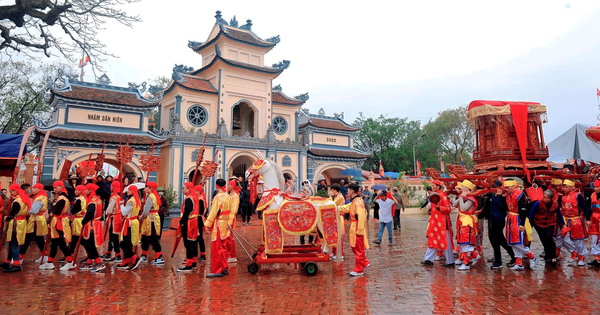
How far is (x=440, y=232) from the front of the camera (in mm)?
7199

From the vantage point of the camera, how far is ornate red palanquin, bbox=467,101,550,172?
915 centimetres

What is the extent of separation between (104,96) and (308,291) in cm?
1688

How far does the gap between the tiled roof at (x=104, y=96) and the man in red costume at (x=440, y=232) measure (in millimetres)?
15882

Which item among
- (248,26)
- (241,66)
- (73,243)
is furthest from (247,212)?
(248,26)

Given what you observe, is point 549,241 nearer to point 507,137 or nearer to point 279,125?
point 507,137

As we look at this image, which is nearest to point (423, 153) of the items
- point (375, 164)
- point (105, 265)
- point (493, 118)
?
point (375, 164)

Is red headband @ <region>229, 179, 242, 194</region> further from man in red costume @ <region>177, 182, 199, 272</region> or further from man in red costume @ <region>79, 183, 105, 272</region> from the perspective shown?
man in red costume @ <region>79, 183, 105, 272</region>

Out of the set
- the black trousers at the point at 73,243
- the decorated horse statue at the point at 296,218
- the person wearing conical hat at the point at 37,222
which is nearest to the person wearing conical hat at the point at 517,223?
the decorated horse statue at the point at 296,218

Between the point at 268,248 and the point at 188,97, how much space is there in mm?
15466

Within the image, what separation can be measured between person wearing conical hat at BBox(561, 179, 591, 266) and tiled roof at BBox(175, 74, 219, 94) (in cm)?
1750

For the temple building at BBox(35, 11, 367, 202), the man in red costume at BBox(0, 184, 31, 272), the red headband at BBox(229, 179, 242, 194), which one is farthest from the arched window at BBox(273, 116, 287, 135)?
the man in red costume at BBox(0, 184, 31, 272)

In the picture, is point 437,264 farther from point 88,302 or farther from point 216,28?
point 216,28

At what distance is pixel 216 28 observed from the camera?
2283 cm

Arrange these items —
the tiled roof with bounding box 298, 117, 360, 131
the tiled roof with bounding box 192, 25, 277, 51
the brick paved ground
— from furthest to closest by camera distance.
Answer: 1. the tiled roof with bounding box 298, 117, 360, 131
2. the tiled roof with bounding box 192, 25, 277, 51
3. the brick paved ground
